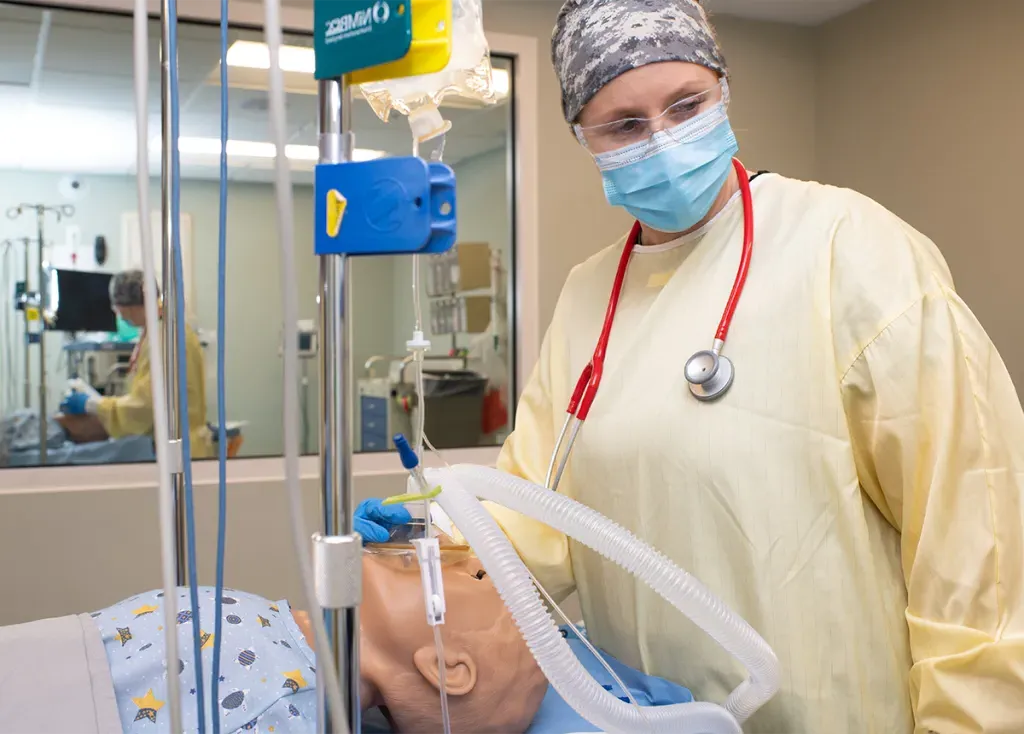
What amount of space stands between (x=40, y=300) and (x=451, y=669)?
2193 mm

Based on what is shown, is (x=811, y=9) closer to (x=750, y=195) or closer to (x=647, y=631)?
(x=750, y=195)

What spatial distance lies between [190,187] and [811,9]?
237 cm

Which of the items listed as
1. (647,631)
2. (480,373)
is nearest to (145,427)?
(480,373)

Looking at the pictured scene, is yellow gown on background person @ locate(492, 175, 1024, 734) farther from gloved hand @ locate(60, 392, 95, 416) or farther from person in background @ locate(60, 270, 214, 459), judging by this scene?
gloved hand @ locate(60, 392, 95, 416)

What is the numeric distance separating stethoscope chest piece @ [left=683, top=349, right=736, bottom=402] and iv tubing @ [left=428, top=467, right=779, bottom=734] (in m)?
0.23

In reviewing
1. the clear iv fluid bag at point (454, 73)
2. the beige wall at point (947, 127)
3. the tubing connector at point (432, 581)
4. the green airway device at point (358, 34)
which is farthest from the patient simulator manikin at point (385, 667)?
the beige wall at point (947, 127)

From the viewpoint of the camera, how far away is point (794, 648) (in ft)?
3.47

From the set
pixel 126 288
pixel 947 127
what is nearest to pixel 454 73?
pixel 126 288

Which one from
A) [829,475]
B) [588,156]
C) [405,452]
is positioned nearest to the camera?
[405,452]

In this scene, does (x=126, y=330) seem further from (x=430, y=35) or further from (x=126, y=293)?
(x=430, y=35)

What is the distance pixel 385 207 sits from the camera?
529mm

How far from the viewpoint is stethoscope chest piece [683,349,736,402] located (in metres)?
1.09

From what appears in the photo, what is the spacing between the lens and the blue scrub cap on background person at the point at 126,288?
2.78 metres

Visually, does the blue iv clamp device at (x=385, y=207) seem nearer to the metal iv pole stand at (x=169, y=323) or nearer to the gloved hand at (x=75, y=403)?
the metal iv pole stand at (x=169, y=323)
